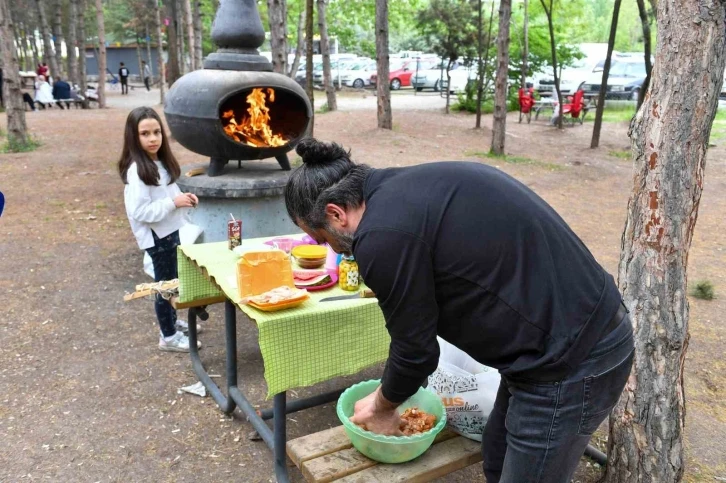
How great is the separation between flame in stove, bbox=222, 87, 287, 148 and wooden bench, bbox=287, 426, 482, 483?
3.55m

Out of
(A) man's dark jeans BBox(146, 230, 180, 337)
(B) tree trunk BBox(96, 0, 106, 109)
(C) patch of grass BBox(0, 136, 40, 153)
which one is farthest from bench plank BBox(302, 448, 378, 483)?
(B) tree trunk BBox(96, 0, 106, 109)

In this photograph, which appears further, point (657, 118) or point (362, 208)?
point (657, 118)

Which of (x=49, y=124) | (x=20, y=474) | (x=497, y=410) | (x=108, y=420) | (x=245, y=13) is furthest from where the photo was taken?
(x=49, y=124)

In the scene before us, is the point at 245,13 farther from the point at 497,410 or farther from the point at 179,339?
the point at 497,410

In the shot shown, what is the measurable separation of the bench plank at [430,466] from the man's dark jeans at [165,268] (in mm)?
2114

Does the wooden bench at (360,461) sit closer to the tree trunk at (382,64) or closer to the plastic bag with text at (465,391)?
the plastic bag with text at (465,391)

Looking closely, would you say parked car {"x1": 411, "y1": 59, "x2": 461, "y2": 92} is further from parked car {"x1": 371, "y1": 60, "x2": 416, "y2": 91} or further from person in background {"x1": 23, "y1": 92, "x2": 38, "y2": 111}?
person in background {"x1": 23, "y1": 92, "x2": 38, "y2": 111}

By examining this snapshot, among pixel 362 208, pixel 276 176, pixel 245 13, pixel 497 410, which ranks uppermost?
pixel 245 13

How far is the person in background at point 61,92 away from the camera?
60.9 ft

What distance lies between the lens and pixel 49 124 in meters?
14.0

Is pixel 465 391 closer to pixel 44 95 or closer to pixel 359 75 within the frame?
pixel 44 95

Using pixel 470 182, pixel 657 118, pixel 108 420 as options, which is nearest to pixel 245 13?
pixel 108 420

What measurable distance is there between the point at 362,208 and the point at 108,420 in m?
2.33

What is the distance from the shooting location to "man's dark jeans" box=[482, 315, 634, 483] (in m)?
1.68
